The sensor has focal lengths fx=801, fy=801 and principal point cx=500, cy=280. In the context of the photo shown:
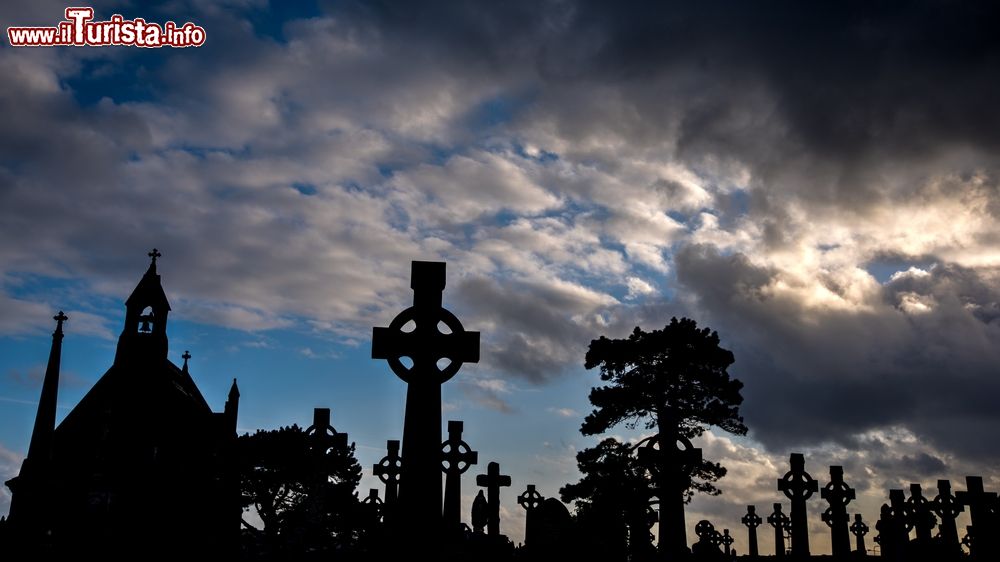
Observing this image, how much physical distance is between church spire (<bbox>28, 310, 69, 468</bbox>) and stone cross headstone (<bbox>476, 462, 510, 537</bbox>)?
20066 mm

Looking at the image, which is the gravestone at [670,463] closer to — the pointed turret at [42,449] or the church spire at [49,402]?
the pointed turret at [42,449]

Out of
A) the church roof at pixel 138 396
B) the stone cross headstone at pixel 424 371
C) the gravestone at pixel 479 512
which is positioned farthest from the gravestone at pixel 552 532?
the church roof at pixel 138 396

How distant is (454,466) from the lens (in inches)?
904

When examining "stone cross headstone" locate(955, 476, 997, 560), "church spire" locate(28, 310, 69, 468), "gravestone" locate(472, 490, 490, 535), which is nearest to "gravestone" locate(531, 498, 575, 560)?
"gravestone" locate(472, 490, 490, 535)

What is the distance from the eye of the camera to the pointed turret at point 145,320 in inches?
1694

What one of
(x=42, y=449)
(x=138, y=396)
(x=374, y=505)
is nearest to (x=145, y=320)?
(x=138, y=396)

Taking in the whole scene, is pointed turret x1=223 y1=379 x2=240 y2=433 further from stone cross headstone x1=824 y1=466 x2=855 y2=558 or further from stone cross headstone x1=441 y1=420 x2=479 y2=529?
stone cross headstone x1=824 y1=466 x2=855 y2=558

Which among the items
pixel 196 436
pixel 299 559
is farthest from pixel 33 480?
pixel 299 559

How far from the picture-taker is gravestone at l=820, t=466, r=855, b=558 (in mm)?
21953

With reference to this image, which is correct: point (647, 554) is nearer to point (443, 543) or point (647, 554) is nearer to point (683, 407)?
point (443, 543)

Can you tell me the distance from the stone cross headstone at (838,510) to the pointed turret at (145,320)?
33672 mm

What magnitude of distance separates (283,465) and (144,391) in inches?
366

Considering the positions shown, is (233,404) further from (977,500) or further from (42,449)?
(977,500)

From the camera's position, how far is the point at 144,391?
42.5 m
